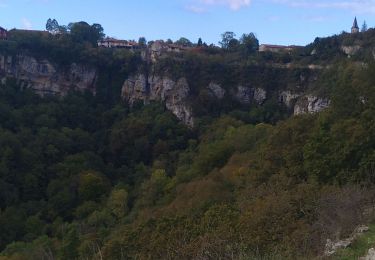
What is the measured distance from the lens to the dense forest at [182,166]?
1216 centimetres

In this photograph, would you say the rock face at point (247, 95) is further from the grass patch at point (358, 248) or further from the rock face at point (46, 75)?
the grass patch at point (358, 248)

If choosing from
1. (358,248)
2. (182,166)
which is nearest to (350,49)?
(182,166)

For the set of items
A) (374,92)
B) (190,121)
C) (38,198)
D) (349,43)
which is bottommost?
(38,198)

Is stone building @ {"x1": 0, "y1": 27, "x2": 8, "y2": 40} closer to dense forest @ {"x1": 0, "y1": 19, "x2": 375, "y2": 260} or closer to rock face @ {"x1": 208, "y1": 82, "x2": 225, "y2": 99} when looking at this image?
dense forest @ {"x1": 0, "y1": 19, "x2": 375, "y2": 260}

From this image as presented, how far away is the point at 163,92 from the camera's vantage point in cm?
5206

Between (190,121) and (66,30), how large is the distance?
86.5 feet

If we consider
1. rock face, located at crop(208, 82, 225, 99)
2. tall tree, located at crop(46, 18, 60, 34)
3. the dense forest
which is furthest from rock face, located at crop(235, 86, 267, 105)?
tall tree, located at crop(46, 18, 60, 34)

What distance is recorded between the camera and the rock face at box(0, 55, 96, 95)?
53.1 m

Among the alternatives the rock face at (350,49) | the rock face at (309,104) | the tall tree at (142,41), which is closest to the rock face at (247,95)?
the rock face at (309,104)

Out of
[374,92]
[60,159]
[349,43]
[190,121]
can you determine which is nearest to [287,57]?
[349,43]

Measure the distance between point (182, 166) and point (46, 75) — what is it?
25.9 meters

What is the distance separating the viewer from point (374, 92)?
58.3 ft

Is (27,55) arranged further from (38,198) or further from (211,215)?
(211,215)

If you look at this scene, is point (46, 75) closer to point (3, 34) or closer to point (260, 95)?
point (3, 34)
